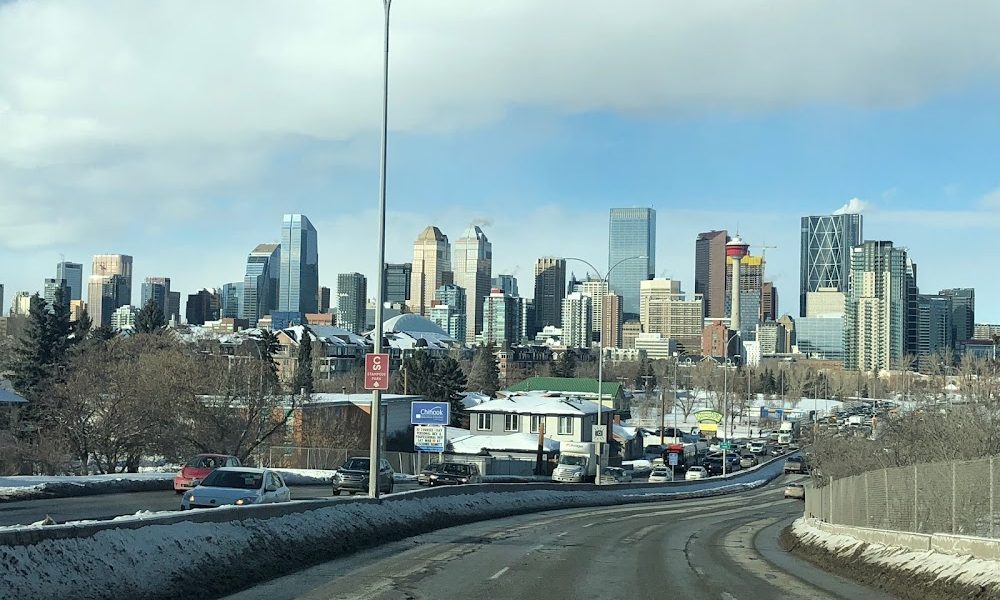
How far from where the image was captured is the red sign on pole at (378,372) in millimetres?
24641

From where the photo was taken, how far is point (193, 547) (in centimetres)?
1561

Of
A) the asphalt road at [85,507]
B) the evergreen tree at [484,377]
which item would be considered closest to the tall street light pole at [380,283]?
the asphalt road at [85,507]

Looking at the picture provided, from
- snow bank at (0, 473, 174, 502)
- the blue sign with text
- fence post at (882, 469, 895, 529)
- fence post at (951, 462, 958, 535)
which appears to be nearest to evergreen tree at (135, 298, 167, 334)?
the blue sign with text

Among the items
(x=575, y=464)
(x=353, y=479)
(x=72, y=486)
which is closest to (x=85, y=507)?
(x=72, y=486)

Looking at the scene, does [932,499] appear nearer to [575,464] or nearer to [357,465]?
[357,465]

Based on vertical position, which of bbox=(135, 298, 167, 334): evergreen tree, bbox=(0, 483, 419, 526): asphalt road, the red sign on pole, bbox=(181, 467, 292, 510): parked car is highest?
bbox=(135, 298, 167, 334): evergreen tree

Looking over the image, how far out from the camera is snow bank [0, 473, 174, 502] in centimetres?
3170

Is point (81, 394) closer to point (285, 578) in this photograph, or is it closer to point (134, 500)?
point (134, 500)

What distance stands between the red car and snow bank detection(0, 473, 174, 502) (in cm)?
189

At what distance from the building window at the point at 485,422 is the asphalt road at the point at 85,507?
6333cm

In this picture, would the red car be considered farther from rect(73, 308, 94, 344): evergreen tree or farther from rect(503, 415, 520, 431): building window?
rect(503, 415, 520, 431): building window

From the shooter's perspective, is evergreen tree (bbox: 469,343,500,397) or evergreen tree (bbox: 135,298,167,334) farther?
evergreen tree (bbox: 469,343,500,397)

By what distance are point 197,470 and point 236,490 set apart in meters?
13.5

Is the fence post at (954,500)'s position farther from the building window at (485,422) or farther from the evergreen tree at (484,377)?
the evergreen tree at (484,377)
